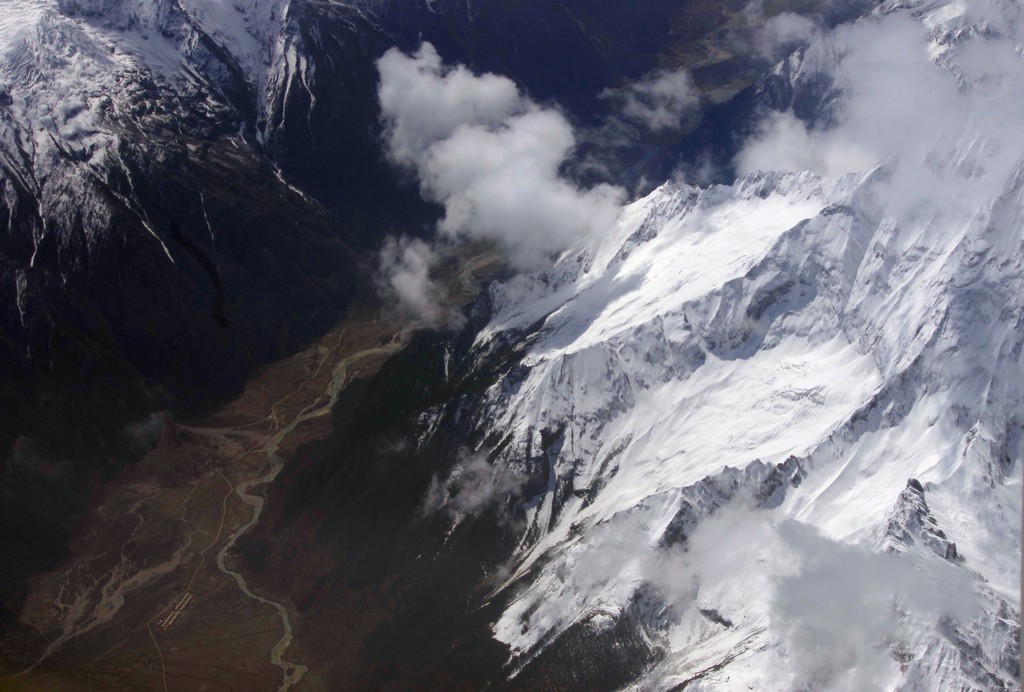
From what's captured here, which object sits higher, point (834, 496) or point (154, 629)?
point (154, 629)

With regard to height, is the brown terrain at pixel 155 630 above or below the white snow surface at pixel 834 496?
above

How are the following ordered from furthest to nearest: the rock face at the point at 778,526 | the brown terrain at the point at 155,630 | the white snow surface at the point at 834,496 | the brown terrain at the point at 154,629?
the brown terrain at the point at 154,629
the brown terrain at the point at 155,630
the rock face at the point at 778,526
the white snow surface at the point at 834,496

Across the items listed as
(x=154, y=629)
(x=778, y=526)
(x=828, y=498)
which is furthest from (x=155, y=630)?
(x=828, y=498)

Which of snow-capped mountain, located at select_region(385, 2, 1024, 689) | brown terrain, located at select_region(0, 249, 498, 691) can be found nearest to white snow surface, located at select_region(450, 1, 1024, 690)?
snow-capped mountain, located at select_region(385, 2, 1024, 689)

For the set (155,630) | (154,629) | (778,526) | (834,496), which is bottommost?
(834,496)

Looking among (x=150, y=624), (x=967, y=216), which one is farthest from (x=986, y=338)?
(x=150, y=624)

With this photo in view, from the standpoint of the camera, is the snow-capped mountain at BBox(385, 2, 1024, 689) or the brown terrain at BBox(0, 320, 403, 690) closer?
the snow-capped mountain at BBox(385, 2, 1024, 689)

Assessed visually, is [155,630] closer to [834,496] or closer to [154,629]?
[154,629]

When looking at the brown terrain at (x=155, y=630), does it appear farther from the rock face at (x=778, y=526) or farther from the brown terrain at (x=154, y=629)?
the rock face at (x=778, y=526)

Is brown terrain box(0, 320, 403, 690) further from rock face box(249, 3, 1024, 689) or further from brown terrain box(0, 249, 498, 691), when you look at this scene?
rock face box(249, 3, 1024, 689)

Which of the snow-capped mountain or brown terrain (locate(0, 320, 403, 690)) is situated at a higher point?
brown terrain (locate(0, 320, 403, 690))

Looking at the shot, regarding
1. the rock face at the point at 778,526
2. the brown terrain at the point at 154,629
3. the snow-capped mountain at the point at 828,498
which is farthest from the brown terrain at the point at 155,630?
the snow-capped mountain at the point at 828,498

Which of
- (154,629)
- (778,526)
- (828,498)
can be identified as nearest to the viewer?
(778,526)
